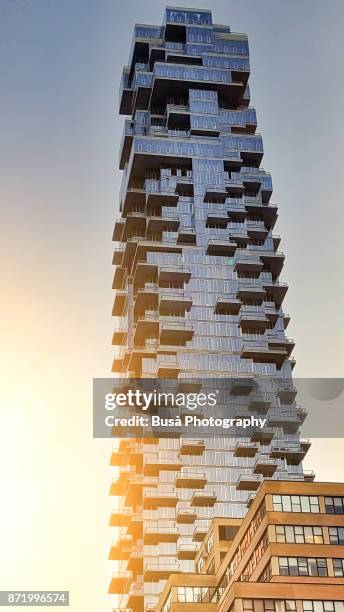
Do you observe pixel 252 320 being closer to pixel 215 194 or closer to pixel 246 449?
pixel 246 449

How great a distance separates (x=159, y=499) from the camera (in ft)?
519

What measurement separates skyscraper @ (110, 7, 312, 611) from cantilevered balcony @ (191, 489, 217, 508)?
0.16 m

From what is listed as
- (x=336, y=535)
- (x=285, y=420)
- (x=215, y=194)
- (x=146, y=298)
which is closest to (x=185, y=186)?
(x=215, y=194)

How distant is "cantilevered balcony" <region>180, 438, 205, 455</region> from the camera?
15912 cm

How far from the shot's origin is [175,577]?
12962 centimetres

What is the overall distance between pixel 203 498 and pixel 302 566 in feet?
185

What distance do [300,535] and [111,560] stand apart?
288ft

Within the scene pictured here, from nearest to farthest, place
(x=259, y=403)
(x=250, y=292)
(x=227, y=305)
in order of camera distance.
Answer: (x=259, y=403), (x=227, y=305), (x=250, y=292)

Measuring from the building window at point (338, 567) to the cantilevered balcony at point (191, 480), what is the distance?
192 ft

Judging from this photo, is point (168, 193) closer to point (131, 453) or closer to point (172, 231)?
point (172, 231)

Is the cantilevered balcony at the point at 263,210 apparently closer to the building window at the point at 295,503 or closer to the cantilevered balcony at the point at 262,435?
the cantilevered balcony at the point at 262,435

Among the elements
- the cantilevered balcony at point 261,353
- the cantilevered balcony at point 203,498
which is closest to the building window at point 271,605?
the cantilevered balcony at point 203,498

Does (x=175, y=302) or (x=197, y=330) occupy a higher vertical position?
(x=175, y=302)

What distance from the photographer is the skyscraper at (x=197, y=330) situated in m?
157
